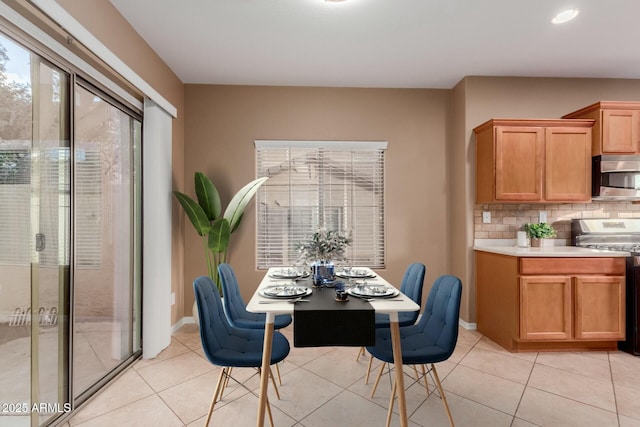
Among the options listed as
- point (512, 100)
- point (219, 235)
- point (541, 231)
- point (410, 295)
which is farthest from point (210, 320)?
point (512, 100)

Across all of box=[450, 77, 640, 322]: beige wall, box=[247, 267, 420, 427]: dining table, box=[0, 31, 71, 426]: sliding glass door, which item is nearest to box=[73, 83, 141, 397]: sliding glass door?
box=[0, 31, 71, 426]: sliding glass door

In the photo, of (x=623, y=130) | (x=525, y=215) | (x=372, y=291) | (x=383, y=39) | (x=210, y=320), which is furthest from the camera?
(x=525, y=215)

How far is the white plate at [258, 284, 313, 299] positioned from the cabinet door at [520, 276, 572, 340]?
216 cm

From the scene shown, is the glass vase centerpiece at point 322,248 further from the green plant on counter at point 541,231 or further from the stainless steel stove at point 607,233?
A: the stainless steel stove at point 607,233

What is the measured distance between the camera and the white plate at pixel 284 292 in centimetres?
203

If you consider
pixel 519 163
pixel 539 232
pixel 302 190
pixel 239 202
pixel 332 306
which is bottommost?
pixel 332 306

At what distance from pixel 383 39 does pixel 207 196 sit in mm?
2344

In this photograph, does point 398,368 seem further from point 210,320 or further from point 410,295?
point 210,320

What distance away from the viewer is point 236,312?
264 centimetres

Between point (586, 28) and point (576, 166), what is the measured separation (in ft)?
4.27

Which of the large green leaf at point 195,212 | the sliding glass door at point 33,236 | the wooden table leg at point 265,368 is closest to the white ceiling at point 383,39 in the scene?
the sliding glass door at point 33,236

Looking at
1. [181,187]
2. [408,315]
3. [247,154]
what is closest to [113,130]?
[181,187]

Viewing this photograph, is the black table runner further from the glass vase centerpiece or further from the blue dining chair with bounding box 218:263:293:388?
the blue dining chair with bounding box 218:263:293:388

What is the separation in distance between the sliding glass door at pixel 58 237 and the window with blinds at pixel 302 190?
1.49 metres
